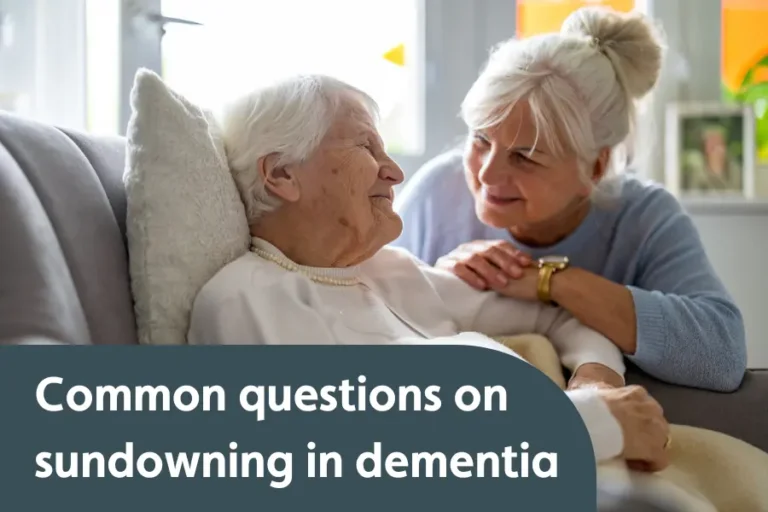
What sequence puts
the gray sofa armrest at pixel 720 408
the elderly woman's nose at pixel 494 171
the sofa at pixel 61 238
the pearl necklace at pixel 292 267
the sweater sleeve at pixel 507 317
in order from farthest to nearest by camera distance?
the elderly woman's nose at pixel 494 171 < the sweater sleeve at pixel 507 317 < the gray sofa armrest at pixel 720 408 < the pearl necklace at pixel 292 267 < the sofa at pixel 61 238

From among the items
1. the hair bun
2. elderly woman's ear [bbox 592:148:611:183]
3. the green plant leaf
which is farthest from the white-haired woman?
the green plant leaf

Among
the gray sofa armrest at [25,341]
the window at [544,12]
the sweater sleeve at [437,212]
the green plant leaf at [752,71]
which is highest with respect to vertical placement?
the window at [544,12]

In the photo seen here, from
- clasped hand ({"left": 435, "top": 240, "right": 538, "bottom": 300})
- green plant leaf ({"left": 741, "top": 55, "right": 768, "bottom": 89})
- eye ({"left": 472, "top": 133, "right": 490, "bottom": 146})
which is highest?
green plant leaf ({"left": 741, "top": 55, "right": 768, "bottom": 89})

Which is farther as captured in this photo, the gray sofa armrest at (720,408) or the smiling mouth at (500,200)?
the smiling mouth at (500,200)

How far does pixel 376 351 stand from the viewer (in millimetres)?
1013

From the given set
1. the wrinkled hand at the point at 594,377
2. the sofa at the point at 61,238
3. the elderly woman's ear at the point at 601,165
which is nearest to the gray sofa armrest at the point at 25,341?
the sofa at the point at 61,238

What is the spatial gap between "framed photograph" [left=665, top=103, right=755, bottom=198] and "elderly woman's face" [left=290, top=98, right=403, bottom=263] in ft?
4.87

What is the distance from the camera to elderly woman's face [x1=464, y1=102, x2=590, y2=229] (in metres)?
1.80

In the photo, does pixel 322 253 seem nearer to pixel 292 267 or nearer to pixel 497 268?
pixel 292 267

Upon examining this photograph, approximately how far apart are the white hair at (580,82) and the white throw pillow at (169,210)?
63 centimetres

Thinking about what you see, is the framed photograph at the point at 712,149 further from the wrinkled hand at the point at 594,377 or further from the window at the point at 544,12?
the wrinkled hand at the point at 594,377

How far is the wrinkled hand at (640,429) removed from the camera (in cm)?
137

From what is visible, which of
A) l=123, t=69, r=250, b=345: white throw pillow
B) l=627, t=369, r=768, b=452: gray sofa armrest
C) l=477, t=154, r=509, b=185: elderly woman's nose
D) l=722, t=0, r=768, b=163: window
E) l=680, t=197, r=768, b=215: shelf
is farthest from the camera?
l=722, t=0, r=768, b=163: window

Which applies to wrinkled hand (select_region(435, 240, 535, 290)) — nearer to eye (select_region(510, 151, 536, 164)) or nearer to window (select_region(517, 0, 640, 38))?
eye (select_region(510, 151, 536, 164))
